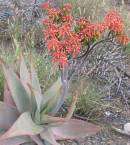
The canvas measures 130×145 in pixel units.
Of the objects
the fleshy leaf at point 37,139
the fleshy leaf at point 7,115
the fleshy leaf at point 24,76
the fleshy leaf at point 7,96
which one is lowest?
the fleshy leaf at point 37,139

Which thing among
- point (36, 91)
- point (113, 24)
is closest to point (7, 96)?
point (36, 91)

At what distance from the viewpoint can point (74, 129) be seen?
3.63m

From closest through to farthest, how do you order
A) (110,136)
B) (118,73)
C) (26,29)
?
(110,136) < (118,73) < (26,29)

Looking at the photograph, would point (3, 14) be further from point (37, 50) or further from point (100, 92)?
point (100, 92)

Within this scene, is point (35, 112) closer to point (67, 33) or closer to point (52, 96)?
point (52, 96)

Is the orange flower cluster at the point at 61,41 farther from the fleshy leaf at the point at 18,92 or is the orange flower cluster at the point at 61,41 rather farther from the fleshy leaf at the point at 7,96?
the fleshy leaf at the point at 7,96

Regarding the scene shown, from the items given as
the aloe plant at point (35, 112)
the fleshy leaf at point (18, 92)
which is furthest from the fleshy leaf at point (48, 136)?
the fleshy leaf at point (18, 92)

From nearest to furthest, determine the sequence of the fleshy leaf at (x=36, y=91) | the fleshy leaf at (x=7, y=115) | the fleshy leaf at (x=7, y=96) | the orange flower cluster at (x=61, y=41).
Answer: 1. the orange flower cluster at (x=61, y=41)
2. the fleshy leaf at (x=36, y=91)
3. the fleshy leaf at (x=7, y=115)
4. the fleshy leaf at (x=7, y=96)

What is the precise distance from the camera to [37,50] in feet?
17.5

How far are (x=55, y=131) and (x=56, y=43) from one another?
0.84 metres

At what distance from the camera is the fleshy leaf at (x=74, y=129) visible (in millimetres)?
3600

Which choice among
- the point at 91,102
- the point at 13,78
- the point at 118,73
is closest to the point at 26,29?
the point at 118,73

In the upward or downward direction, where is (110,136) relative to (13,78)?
downward

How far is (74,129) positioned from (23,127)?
522 millimetres
